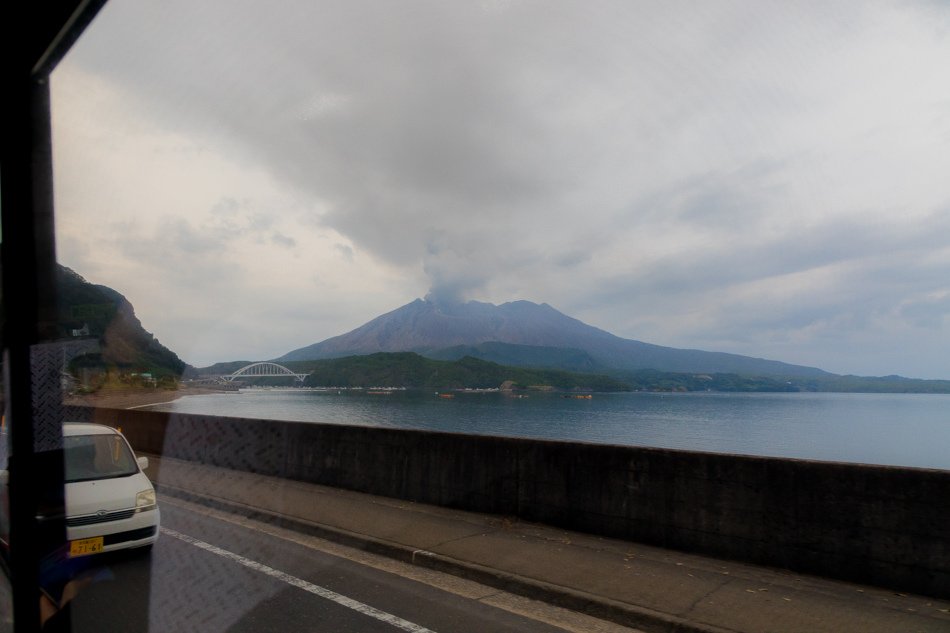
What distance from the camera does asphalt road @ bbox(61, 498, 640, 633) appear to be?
556cm

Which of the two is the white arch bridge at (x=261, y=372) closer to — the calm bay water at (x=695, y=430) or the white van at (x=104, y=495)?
the calm bay water at (x=695, y=430)

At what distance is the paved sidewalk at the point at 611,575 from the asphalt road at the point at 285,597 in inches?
10.1

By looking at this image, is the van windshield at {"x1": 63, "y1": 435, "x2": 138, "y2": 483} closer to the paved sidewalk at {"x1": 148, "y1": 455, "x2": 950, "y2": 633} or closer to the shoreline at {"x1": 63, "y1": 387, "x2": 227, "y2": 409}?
the paved sidewalk at {"x1": 148, "y1": 455, "x2": 950, "y2": 633}

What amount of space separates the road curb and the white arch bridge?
39.8m

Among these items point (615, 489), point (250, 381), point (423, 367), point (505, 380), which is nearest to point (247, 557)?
point (615, 489)

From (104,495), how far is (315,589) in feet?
9.13

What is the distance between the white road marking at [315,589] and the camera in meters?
5.61

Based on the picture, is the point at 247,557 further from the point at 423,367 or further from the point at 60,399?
the point at 423,367

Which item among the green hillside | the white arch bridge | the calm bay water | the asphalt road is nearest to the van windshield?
the asphalt road

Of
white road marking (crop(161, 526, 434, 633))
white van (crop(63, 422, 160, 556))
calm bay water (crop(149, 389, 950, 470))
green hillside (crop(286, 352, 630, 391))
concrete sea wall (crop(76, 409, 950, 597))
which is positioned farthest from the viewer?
green hillside (crop(286, 352, 630, 391))

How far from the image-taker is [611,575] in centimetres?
670

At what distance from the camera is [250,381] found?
68.7 meters

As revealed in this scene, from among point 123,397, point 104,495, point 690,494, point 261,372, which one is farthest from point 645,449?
point 261,372

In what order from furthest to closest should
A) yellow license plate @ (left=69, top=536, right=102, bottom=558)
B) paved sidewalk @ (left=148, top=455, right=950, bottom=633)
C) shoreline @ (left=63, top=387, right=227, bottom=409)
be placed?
shoreline @ (left=63, top=387, right=227, bottom=409)
yellow license plate @ (left=69, top=536, right=102, bottom=558)
paved sidewalk @ (left=148, top=455, right=950, bottom=633)
